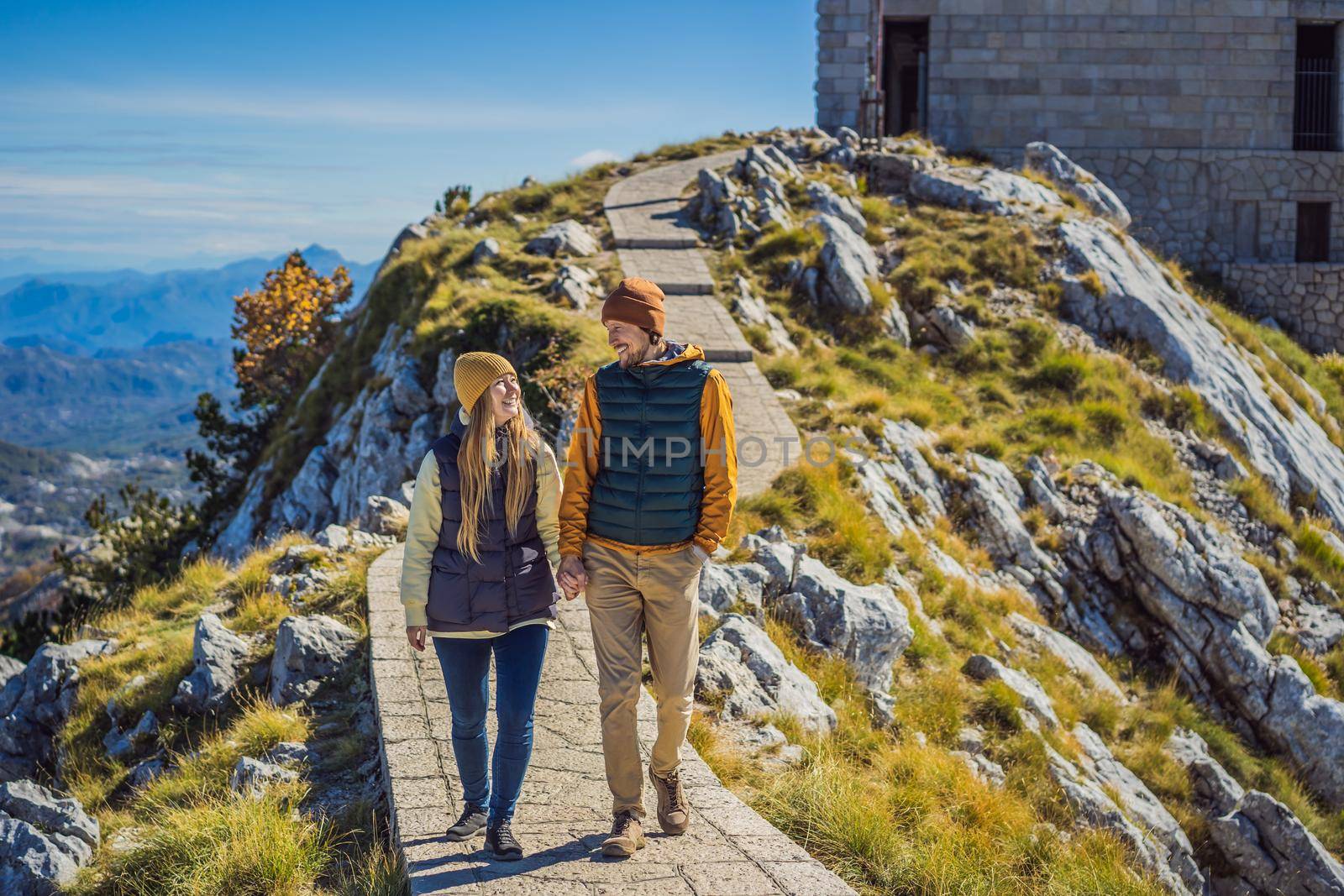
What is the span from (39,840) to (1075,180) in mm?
20083

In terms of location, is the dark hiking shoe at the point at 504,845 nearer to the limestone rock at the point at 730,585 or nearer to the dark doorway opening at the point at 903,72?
the limestone rock at the point at 730,585

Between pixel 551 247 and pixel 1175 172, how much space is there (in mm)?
14113

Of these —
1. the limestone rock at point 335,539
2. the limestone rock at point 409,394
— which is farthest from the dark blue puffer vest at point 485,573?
the limestone rock at point 409,394

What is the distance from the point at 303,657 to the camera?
678 centimetres

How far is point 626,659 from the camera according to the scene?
436 centimetres

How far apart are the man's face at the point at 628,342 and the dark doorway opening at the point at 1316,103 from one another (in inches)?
940

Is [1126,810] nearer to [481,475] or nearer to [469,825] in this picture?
[469,825]

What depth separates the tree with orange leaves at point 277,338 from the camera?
22.0 metres

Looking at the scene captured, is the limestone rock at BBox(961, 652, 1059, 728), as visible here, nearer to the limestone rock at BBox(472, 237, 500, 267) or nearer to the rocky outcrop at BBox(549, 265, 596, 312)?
the rocky outcrop at BBox(549, 265, 596, 312)

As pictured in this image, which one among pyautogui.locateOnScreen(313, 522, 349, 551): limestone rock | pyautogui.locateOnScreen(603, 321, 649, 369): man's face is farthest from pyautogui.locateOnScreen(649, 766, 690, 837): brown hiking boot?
pyautogui.locateOnScreen(313, 522, 349, 551): limestone rock

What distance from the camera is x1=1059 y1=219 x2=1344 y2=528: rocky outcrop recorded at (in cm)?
1401

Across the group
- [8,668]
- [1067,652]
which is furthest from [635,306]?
[8,668]

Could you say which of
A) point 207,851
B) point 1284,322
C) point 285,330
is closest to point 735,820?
point 207,851

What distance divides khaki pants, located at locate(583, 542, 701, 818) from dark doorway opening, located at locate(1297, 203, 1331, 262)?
23692 mm
